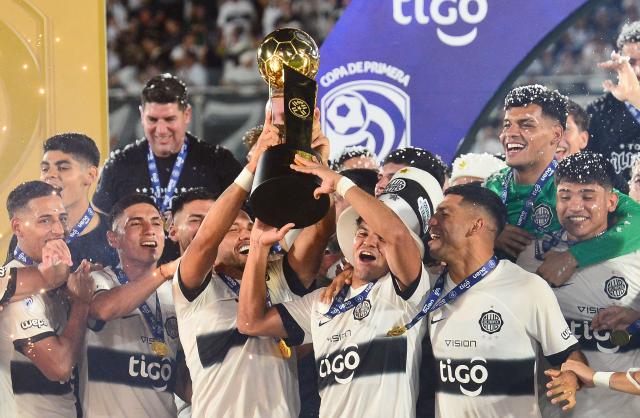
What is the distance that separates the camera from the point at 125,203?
399 centimetres

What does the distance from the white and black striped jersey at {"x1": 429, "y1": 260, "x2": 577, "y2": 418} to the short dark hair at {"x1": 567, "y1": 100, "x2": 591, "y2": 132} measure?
0.59m

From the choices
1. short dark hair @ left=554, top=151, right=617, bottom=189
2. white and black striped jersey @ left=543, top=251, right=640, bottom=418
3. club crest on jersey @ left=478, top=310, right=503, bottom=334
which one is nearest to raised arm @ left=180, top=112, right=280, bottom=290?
club crest on jersey @ left=478, top=310, right=503, bottom=334

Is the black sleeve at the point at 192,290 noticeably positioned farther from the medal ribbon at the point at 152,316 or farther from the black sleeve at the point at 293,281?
the black sleeve at the point at 293,281

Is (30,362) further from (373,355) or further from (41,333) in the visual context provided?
(373,355)

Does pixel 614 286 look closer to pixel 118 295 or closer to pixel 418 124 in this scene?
pixel 418 124

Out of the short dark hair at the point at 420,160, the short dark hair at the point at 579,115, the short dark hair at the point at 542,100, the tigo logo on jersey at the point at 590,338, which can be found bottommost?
the tigo logo on jersey at the point at 590,338

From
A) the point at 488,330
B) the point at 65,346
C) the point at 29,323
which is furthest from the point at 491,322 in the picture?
the point at 29,323

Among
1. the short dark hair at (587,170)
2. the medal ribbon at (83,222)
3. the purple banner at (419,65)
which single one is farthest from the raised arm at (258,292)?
the short dark hair at (587,170)

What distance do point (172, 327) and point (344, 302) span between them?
27.1 inches

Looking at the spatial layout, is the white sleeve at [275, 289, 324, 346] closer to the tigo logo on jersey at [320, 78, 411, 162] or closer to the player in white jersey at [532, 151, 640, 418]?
the tigo logo on jersey at [320, 78, 411, 162]

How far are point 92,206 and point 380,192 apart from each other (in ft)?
3.70

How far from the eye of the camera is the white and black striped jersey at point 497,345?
143 inches

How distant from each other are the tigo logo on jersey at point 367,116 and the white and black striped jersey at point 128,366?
0.90 m

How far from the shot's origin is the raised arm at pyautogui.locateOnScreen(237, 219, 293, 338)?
3.72 meters
